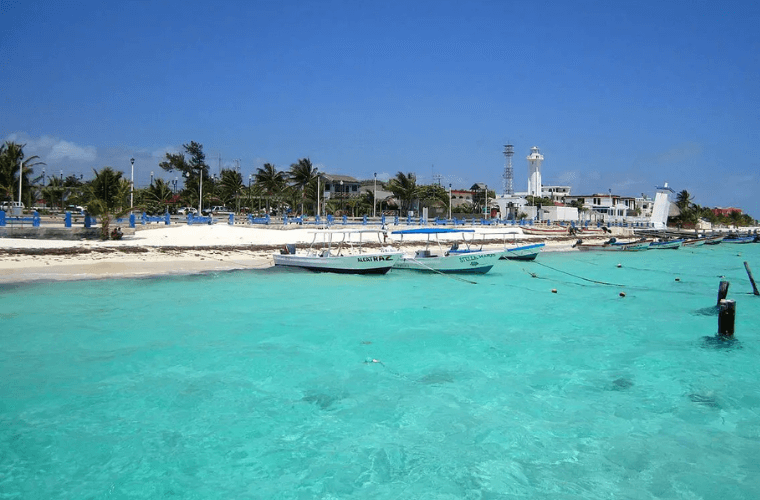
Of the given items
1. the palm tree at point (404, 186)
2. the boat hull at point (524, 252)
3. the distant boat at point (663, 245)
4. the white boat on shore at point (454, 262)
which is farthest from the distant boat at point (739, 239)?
the white boat on shore at point (454, 262)

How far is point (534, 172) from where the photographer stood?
119m

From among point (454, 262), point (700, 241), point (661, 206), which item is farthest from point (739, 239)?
point (454, 262)

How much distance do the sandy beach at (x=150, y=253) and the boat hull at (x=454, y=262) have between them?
8.31 m

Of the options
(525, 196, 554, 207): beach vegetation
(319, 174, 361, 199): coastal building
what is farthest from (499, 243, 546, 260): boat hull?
(525, 196, 554, 207): beach vegetation

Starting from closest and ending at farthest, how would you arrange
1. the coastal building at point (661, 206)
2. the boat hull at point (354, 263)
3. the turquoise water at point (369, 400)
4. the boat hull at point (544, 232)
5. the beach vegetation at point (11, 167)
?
the turquoise water at point (369, 400) → the boat hull at point (354, 263) → the beach vegetation at point (11, 167) → the boat hull at point (544, 232) → the coastal building at point (661, 206)

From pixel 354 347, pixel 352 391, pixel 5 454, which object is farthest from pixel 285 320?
pixel 5 454

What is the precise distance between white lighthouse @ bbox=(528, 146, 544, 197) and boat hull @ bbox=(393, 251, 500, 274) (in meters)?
95.3

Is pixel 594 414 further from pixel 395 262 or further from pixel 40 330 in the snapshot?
pixel 395 262

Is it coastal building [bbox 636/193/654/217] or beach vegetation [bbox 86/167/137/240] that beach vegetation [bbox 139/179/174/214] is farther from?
A: coastal building [bbox 636/193/654/217]

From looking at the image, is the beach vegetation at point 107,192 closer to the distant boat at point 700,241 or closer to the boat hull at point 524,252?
the boat hull at point 524,252

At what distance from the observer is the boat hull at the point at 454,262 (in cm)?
2703

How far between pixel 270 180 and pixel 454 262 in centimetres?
4023

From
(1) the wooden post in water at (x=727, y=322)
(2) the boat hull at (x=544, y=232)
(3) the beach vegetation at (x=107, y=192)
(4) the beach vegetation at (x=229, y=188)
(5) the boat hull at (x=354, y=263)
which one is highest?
(4) the beach vegetation at (x=229, y=188)

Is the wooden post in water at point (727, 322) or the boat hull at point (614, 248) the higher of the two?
the boat hull at point (614, 248)
